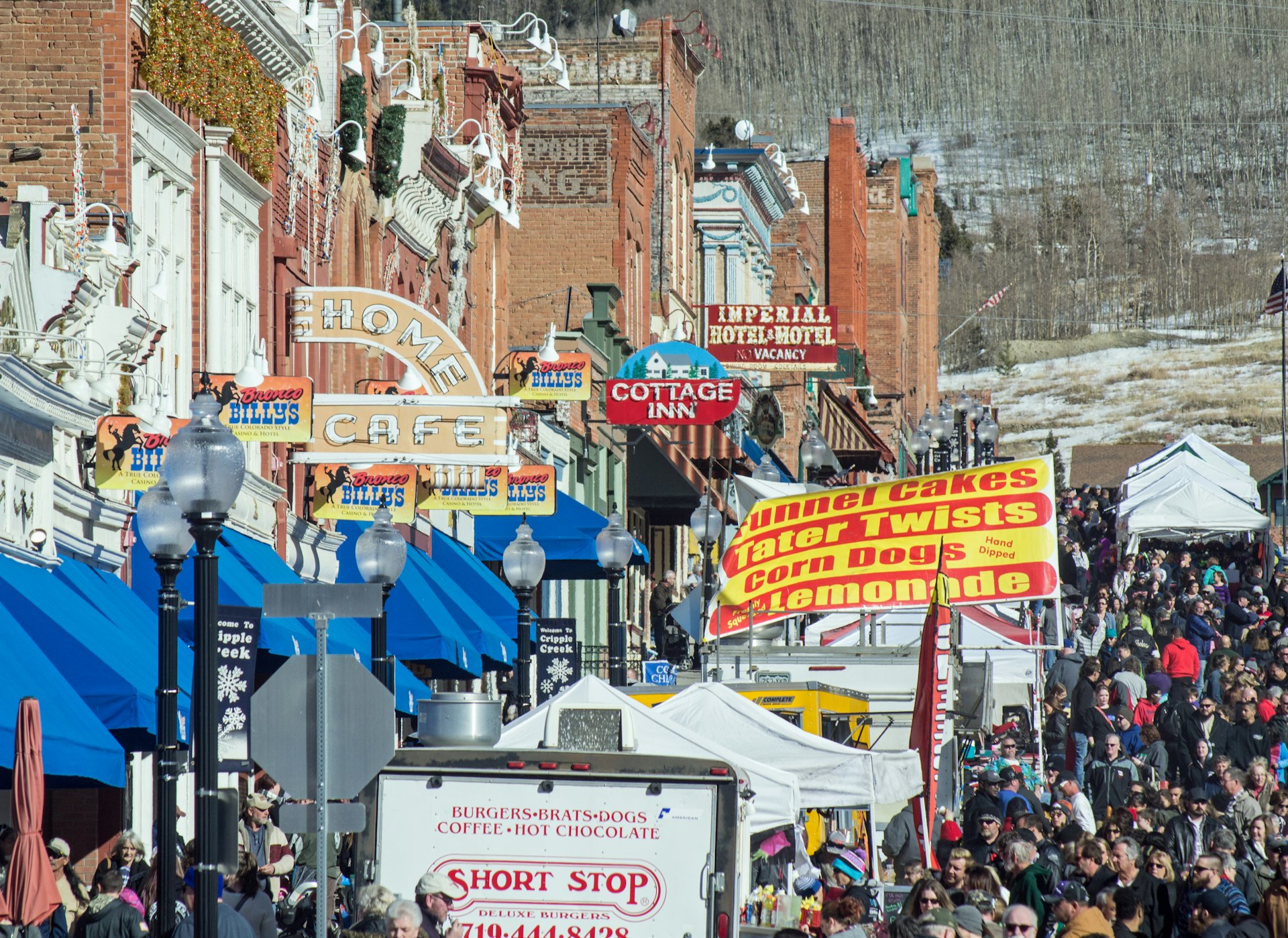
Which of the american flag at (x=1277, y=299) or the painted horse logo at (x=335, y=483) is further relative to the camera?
the american flag at (x=1277, y=299)

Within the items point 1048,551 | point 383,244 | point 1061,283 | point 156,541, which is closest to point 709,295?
point 383,244

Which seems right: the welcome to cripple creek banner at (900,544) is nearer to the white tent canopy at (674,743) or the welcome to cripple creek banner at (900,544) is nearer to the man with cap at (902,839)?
the man with cap at (902,839)

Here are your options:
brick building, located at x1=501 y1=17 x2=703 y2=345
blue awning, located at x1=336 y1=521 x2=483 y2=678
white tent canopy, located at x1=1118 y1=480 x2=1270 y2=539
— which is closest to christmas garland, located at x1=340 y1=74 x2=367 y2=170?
blue awning, located at x1=336 y1=521 x2=483 y2=678

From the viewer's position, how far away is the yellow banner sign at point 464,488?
22938 millimetres

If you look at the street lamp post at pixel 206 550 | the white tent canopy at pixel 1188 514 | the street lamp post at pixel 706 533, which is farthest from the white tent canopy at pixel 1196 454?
the street lamp post at pixel 206 550

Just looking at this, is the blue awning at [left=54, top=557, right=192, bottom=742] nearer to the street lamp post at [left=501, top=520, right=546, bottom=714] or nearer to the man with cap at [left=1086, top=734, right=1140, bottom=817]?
the street lamp post at [left=501, top=520, right=546, bottom=714]

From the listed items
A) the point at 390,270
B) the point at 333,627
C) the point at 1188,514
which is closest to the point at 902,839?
the point at 333,627

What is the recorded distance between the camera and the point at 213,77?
1914 centimetres

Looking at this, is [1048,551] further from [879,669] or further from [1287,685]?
[1287,685]

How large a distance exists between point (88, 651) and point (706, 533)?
11169 millimetres

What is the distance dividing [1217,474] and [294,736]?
44858 millimetres

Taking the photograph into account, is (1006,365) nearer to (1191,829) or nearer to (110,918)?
(1191,829)

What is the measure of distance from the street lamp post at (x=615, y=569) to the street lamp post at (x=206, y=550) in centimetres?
1099

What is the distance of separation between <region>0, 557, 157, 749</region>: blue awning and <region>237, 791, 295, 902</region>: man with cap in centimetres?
130
